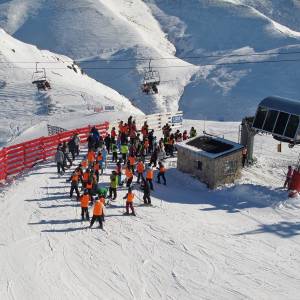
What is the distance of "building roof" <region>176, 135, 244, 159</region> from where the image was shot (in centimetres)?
2552

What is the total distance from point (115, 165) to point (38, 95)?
3502 cm

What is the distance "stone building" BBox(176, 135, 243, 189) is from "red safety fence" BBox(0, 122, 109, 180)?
21.9ft

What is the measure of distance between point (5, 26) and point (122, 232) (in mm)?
113210

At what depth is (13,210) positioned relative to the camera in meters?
21.7

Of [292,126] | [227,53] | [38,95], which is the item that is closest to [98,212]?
[292,126]

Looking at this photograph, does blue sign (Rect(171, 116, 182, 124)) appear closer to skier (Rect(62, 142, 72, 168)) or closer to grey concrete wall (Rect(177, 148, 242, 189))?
grey concrete wall (Rect(177, 148, 242, 189))

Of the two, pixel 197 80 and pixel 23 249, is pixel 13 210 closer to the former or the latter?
pixel 23 249

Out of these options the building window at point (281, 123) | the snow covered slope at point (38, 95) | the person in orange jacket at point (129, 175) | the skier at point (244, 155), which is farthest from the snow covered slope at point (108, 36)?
the person in orange jacket at point (129, 175)

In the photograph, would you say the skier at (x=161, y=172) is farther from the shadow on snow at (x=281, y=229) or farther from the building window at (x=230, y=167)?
the shadow on snow at (x=281, y=229)

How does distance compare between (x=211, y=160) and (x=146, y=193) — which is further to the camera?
(x=211, y=160)

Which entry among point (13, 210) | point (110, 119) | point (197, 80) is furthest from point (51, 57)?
point (13, 210)

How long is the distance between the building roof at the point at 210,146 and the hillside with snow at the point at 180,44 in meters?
54.3

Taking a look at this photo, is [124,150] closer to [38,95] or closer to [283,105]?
[283,105]

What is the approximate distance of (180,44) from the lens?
121375 mm
